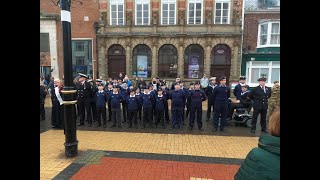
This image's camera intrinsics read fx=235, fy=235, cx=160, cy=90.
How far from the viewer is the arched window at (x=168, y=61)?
66.3ft

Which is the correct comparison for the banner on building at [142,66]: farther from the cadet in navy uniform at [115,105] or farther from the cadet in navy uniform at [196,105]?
the cadet in navy uniform at [196,105]

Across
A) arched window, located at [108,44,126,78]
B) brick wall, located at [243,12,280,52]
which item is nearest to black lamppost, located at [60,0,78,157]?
arched window, located at [108,44,126,78]

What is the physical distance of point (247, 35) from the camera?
19.6 meters

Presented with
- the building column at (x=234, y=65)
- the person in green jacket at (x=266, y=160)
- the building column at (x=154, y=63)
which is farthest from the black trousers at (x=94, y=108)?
the building column at (x=234, y=65)

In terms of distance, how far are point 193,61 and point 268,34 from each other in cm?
632

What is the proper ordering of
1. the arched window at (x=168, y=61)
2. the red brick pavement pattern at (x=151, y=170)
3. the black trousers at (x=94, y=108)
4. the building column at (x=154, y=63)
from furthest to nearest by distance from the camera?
the arched window at (x=168, y=61) < the building column at (x=154, y=63) < the black trousers at (x=94, y=108) < the red brick pavement pattern at (x=151, y=170)

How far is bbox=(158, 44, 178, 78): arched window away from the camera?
2022cm

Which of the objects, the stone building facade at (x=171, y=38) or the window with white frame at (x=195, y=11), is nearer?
the stone building facade at (x=171, y=38)

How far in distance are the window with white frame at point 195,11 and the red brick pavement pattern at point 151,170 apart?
16.4m

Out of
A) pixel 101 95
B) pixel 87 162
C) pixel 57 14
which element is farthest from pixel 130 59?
pixel 87 162

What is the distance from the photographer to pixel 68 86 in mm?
5484
